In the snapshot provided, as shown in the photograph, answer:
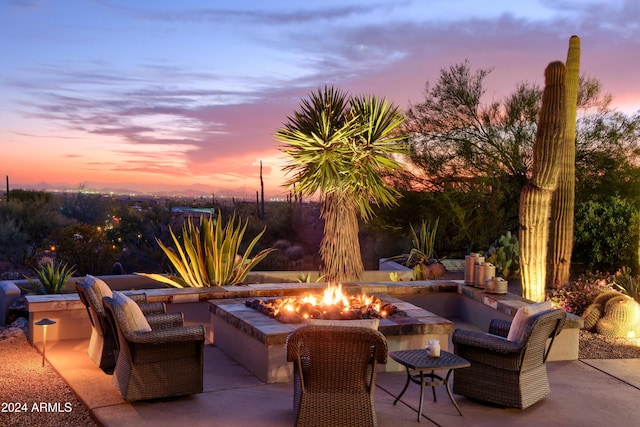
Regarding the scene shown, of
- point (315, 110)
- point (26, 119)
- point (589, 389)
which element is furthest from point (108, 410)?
point (26, 119)

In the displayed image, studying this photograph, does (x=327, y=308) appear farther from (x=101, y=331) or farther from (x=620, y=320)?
(x=620, y=320)

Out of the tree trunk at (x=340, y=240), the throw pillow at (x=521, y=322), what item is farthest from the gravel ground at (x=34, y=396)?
the tree trunk at (x=340, y=240)

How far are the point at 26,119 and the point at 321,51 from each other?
8523 millimetres

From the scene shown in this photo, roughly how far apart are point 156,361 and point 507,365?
9.31ft

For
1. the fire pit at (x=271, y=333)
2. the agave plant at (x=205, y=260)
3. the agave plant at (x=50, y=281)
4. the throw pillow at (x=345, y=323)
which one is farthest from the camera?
the agave plant at (x=50, y=281)

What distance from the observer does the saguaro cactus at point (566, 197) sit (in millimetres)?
10734

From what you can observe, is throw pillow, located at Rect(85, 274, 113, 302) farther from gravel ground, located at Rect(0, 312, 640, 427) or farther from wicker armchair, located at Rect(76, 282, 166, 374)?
gravel ground, located at Rect(0, 312, 640, 427)

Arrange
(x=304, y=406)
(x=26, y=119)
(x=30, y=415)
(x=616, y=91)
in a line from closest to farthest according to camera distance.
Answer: (x=304, y=406), (x=30, y=415), (x=616, y=91), (x=26, y=119)

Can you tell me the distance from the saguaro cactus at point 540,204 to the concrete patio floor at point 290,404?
230cm

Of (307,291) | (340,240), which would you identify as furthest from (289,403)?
(340,240)

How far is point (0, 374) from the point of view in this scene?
20.4ft

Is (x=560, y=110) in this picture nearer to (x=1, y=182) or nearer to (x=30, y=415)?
(x=30, y=415)

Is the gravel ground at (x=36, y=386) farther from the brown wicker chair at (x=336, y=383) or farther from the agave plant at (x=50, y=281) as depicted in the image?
the brown wicker chair at (x=336, y=383)

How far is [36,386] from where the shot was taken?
19.3 feet
